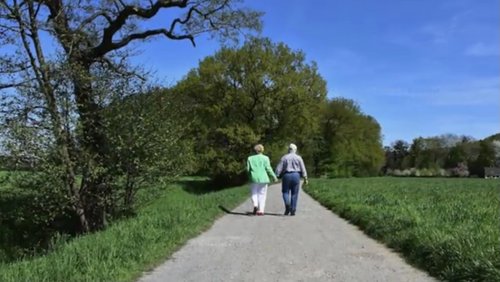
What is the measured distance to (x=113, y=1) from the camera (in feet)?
74.0

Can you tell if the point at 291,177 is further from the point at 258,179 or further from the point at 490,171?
the point at 490,171

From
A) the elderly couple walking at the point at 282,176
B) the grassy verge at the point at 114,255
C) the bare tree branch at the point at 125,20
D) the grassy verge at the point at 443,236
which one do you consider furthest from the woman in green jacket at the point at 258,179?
the bare tree branch at the point at 125,20

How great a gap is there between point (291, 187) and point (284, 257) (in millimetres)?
6801

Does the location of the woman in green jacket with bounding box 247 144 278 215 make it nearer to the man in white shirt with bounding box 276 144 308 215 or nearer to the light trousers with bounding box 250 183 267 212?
the light trousers with bounding box 250 183 267 212

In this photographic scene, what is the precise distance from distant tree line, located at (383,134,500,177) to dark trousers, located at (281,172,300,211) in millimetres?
90206

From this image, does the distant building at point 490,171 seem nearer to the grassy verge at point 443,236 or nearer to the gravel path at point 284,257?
the grassy verge at point 443,236

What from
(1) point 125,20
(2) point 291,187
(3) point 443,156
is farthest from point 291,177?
(3) point 443,156

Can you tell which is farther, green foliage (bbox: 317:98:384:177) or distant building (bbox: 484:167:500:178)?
distant building (bbox: 484:167:500:178)

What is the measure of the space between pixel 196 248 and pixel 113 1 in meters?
15.1

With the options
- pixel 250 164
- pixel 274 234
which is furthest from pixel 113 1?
pixel 274 234

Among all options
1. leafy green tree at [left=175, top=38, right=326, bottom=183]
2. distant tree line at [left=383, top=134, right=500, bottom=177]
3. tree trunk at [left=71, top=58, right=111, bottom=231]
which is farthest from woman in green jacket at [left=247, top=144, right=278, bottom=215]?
distant tree line at [left=383, top=134, right=500, bottom=177]

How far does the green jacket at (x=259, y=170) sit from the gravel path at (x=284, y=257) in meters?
2.44

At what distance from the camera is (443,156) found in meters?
131

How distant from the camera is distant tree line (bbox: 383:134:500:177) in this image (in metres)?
112
